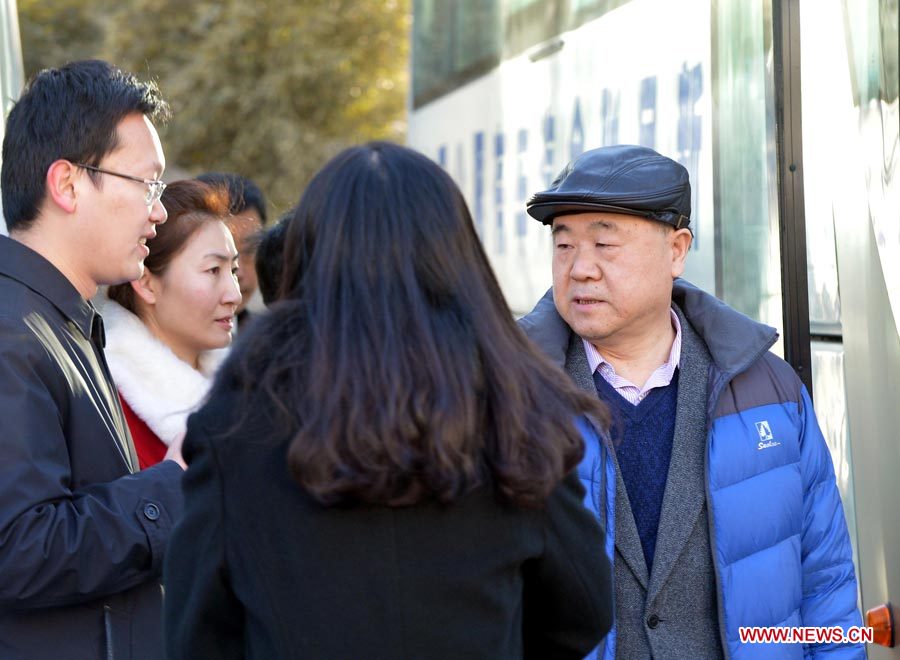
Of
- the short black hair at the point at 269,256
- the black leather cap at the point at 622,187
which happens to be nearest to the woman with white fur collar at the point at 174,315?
the short black hair at the point at 269,256

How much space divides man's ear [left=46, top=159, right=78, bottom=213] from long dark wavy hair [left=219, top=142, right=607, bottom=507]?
944mm

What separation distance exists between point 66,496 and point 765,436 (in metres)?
1.44

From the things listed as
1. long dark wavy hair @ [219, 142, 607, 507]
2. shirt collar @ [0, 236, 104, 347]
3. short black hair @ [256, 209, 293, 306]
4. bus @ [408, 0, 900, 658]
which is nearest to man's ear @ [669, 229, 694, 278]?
bus @ [408, 0, 900, 658]

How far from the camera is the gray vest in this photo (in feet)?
8.04

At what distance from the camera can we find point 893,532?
2848 mm

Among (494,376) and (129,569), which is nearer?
(494,376)

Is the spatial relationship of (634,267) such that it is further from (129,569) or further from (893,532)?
(129,569)

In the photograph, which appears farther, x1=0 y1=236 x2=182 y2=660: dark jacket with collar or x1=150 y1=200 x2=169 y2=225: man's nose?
x1=150 y1=200 x2=169 y2=225: man's nose

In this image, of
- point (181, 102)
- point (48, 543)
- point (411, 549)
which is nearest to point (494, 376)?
point (411, 549)

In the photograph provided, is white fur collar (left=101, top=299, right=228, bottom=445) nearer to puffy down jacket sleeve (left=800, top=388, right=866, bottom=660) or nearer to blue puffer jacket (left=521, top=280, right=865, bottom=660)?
blue puffer jacket (left=521, top=280, right=865, bottom=660)

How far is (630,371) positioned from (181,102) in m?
15.8

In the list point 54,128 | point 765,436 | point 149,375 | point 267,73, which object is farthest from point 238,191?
point 267,73

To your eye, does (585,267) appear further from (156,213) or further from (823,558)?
(156,213)

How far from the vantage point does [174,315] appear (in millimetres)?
3379
